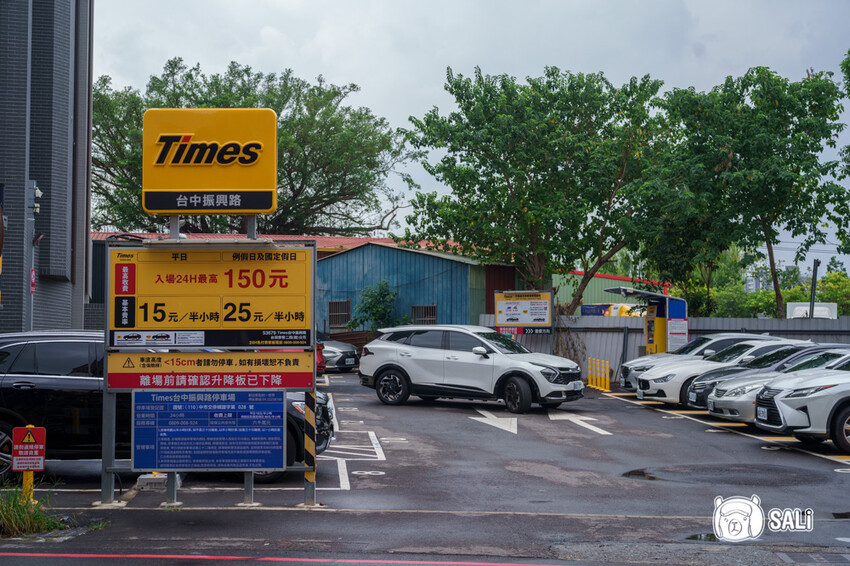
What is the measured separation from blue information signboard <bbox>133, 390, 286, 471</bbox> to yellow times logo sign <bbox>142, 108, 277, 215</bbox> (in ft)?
6.66

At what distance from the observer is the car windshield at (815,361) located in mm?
15042

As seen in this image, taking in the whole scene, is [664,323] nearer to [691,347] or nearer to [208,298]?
[691,347]

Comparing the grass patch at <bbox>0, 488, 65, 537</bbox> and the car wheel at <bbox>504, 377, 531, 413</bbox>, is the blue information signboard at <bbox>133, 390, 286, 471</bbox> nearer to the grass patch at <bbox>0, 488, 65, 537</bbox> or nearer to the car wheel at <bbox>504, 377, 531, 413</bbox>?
the grass patch at <bbox>0, 488, 65, 537</bbox>

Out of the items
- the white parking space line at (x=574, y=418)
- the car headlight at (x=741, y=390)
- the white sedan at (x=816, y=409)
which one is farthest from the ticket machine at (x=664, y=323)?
the white sedan at (x=816, y=409)

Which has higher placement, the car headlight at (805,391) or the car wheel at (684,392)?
the car headlight at (805,391)

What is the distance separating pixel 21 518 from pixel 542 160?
22436 millimetres

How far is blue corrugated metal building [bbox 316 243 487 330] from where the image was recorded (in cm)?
3072

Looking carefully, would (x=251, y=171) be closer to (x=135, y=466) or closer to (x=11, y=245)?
(x=135, y=466)

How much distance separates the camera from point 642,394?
64.5ft

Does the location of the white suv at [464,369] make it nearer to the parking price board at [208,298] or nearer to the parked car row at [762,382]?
the parked car row at [762,382]

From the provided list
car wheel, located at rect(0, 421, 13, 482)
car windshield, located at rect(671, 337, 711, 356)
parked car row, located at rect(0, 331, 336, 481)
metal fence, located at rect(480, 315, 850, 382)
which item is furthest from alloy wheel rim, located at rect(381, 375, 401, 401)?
car wheel, located at rect(0, 421, 13, 482)

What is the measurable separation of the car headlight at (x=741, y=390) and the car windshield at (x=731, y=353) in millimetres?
3534

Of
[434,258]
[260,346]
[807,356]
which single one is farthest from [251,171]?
[434,258]

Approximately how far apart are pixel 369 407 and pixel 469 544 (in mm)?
11323
